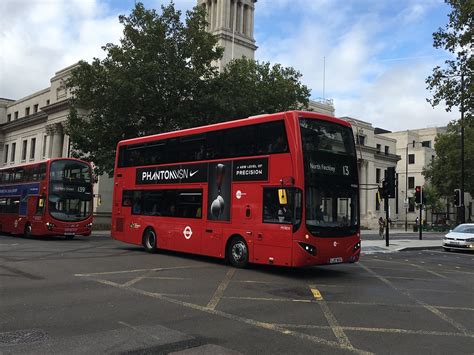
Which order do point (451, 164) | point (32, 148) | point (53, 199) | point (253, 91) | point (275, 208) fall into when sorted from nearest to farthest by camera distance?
point (275, 208) → point (53, 199) → point (253, 91) → point (32, 148) → point (451, 164)

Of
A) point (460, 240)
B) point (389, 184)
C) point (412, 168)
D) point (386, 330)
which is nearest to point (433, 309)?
point (386, 330)

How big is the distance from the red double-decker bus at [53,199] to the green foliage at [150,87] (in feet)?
17.3

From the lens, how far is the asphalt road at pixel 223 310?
6.12 metres

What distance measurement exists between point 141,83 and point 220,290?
21.2 metres

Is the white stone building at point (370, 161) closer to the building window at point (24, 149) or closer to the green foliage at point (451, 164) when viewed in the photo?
the green foliage at point (451, 164)

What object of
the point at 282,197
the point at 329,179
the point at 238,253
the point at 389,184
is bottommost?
the point at 238,253

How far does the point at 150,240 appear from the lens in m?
17.6

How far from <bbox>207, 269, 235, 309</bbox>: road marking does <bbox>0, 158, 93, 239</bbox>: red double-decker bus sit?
13.8 meters

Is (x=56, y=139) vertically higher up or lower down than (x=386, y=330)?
higher up

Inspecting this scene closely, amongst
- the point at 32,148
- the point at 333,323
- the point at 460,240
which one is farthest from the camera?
the point at 32,148

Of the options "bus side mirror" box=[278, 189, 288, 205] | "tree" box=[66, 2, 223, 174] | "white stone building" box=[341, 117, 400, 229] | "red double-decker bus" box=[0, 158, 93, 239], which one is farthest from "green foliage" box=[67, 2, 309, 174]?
"white stone building" box=[341, 117, 400, 229]

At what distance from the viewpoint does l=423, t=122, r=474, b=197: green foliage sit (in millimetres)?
62888

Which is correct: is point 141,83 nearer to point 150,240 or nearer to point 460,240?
point 150,240

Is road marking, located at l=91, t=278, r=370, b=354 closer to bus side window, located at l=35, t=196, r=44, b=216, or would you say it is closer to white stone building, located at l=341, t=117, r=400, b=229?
bus side window, located at l=35, t=196, r=44, b=216
